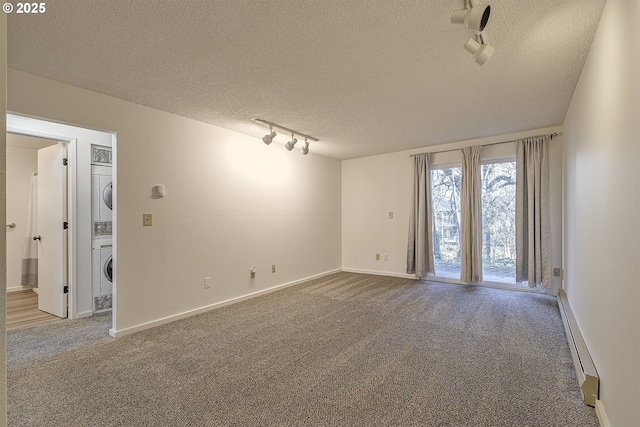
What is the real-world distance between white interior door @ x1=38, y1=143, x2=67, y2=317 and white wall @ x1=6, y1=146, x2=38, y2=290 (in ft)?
5.34

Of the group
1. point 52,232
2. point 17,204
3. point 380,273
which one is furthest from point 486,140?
point 17,204

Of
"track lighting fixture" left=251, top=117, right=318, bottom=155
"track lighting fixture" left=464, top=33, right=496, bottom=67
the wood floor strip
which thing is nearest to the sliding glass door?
"track lighting fixture" left=251, top=117, right=318, bottom=155

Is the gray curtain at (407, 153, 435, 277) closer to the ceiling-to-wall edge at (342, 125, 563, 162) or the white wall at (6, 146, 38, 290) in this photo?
the ceiling-to-wall edge at (342, 125, 563, 162)

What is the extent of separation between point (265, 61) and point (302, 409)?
7.89 ft

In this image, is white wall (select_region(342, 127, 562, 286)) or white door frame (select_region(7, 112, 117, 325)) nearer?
white door frame (select_region(7, 112, 117, 325))

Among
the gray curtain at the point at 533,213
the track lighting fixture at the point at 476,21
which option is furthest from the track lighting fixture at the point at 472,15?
the gray curtain at the point at 533,213

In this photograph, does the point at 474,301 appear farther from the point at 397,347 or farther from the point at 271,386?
the point at 271,386

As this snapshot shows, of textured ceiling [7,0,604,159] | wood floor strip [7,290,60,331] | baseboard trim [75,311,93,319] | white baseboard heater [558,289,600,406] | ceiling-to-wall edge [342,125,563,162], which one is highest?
textured ceiling [7,0,604,159]

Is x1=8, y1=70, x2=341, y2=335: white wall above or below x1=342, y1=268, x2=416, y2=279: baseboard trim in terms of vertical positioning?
above

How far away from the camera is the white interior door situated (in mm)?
3471

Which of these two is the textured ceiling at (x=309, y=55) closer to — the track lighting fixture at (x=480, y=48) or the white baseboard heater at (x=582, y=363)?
the track lighting fixture at (x=480, y=48)

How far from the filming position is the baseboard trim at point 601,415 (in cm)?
153

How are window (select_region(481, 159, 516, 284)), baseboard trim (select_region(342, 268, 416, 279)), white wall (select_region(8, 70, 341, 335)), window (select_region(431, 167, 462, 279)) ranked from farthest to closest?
baseboard trim (select_region(342, 268, 416, 279))
window (select_region(431, 167, 462, 279))
window (select_region(481, 159, 516, 284))
white wall (select_region(8, 70, 341, 335))

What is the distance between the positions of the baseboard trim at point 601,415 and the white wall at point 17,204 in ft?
23.5
